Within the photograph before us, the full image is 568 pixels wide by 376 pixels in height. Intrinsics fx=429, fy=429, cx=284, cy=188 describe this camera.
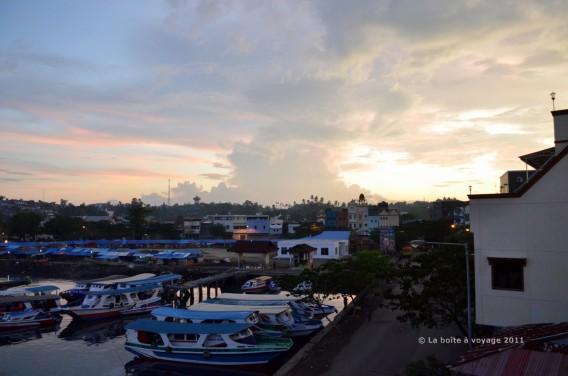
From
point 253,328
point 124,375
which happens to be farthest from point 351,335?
point 124,375

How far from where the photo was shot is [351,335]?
29.4m

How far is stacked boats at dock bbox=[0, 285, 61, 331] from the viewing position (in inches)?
1597

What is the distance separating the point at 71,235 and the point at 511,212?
12407 cm

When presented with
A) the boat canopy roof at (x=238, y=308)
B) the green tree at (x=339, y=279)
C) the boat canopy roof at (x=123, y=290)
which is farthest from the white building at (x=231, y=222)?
the boat canopy roof at (x=238, y=308)

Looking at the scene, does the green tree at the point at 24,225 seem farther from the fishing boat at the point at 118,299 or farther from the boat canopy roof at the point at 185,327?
the boat canopy roof at the point at 185,327

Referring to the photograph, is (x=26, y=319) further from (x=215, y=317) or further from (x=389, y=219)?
(x=389, y=219)

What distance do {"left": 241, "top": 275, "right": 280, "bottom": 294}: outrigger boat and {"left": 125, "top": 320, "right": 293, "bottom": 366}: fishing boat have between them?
80.5ft

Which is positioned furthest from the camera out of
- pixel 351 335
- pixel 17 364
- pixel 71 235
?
pixel 71 235

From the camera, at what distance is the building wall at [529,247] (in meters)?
16.9

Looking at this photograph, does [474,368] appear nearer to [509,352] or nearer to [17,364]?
[509,352]

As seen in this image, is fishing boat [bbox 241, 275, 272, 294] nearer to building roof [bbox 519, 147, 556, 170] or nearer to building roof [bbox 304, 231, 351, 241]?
building roof [bbox 304, 231, 351, 241]

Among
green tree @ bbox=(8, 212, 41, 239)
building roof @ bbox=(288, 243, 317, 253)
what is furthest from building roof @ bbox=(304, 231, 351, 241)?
green tree @ bbox=(8, 212, 41, 239)

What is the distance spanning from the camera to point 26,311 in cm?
4203

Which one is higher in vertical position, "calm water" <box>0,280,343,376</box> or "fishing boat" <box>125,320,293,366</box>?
"fishing boat" <box>125,320,293,366</box>
